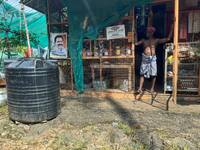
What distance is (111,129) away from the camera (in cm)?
293

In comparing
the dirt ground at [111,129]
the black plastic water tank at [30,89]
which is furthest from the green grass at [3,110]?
the black plastic water tank at [30,89]

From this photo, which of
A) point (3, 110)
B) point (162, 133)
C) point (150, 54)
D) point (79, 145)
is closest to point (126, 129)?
point (162, 133)

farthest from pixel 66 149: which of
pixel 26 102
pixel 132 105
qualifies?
pixel 132 105

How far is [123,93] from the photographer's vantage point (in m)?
4.89

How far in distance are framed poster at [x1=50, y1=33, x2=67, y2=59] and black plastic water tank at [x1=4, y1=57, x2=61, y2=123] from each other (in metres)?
1.98

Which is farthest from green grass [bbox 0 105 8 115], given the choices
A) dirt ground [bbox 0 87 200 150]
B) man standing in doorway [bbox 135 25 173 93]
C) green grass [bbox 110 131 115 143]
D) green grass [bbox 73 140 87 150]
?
man standing in doorway [bbox 135 25 173 93]

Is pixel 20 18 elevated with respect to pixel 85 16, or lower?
elevated

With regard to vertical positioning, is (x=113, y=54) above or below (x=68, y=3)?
below

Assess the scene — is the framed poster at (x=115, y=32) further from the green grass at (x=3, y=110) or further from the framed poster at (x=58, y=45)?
the green grass at (x=3, y=110)

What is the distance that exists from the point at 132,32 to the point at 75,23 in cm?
190

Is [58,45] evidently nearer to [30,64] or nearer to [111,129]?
[30,64]

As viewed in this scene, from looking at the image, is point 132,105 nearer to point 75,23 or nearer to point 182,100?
point 182,100

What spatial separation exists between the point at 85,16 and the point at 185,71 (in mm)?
3746

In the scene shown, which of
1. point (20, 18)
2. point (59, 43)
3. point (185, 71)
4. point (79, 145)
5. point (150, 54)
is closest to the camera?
point (79, 145)
